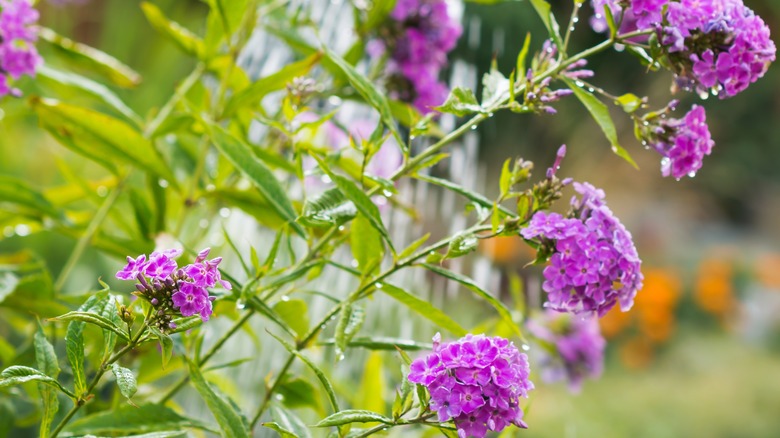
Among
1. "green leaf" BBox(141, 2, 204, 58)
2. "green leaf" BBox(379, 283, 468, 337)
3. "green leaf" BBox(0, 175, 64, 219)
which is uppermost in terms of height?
"green leaf" BBox(141, 2, 204, 58)

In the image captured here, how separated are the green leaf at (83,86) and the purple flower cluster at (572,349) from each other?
584mm

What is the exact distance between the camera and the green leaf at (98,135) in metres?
0.79

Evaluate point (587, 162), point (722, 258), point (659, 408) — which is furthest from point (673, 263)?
point (659, 408)

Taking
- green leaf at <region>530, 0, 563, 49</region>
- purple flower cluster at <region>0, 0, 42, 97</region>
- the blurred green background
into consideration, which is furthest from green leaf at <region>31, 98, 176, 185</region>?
the blurred green background

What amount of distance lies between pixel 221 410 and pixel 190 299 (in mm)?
113

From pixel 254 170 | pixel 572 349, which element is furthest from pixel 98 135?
pixel 572 349

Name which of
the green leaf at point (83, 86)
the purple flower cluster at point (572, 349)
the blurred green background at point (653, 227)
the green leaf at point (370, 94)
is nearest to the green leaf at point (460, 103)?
the green leaf at point (370, 94)

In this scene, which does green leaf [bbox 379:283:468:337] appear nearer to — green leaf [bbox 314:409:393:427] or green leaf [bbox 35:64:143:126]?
green leaf [bbox 314:409:393:427]

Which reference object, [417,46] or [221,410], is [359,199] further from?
[417,46]

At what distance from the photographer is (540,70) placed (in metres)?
0.66

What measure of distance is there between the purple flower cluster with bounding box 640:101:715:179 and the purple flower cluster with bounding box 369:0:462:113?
0.29m

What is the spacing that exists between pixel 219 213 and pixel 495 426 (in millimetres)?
532

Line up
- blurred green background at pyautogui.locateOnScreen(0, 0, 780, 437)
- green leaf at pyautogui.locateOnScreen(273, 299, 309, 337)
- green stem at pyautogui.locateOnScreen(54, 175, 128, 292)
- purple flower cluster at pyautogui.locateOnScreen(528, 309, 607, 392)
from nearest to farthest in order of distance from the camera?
green leaf at pyautogui.locateOnScreen(273, 299, 309, 337)
green stem at pyautogui.locateOnScreen(54, 175, 128, 292)
purple flower cluster at pyautogui.locateOnScreen(528, 309, 607, 392)
blurred green background at pyautogui.locateOnScreen(0, 0, 780, 437)

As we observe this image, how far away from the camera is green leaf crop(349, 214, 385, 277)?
0.64 m
